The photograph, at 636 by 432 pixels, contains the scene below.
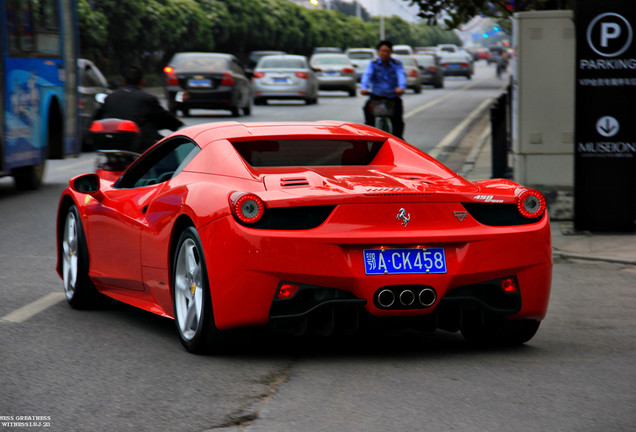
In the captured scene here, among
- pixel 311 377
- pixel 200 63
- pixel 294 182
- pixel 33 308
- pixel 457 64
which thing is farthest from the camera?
pixel 457 64

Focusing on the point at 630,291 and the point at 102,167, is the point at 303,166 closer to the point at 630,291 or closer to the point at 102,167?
the point at 630,291

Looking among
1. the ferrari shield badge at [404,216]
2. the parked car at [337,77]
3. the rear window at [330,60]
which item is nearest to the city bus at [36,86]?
the ferrari shield badge at [404,216]

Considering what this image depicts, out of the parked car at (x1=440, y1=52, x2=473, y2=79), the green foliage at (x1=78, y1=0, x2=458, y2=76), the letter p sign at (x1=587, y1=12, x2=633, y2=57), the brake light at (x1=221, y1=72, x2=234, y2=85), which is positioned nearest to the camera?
the letter p sign at (x1=587, y1=12, x2=633, y2=57)

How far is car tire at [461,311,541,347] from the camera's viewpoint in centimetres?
628

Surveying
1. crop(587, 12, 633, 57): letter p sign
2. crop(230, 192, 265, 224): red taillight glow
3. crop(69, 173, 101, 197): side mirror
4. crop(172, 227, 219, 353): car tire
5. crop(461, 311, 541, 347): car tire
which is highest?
crop(587, 12, 633, 57): letter p sign

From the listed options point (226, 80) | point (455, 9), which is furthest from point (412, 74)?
point (455, 9)

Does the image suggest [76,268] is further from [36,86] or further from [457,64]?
[457,64]

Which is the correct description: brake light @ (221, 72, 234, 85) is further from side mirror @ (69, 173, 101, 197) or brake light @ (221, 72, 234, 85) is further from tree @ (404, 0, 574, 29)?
side mirror @ (69, 173, 101, 197)

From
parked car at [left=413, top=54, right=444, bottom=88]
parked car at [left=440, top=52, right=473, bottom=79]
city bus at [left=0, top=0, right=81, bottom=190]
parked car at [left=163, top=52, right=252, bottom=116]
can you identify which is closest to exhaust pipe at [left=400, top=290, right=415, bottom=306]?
city bus at [left=0, top=0, right=81, bottom=190]

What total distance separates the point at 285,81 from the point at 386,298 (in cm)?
3190

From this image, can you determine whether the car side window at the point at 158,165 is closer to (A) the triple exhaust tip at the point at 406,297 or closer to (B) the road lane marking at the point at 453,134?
(A) the triple exhaust tip at the point at 406,297

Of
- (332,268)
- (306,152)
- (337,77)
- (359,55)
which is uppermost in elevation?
(306,152)

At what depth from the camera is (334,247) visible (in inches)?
224

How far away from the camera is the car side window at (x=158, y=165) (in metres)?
6.98
